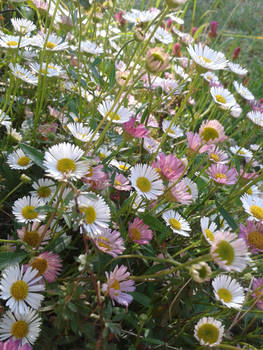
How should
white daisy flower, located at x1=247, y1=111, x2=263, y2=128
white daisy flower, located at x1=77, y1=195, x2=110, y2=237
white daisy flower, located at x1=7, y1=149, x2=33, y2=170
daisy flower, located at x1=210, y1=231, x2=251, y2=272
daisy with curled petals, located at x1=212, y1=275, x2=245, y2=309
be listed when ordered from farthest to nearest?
white daisy flower, located at x1=247, y1=111, x2=263, y2=128 → white daisy flower, located at x1=7, y1=149, x2=33, y2=170 → daisy with curled petals, located at x1=212, y1=275, x2=245, y2=309 → white daisy flower, located at x1=77, y1=195, x2=110, y2=237 → daisy flower, located at x1=210, y1=231, x2=251, y2=272

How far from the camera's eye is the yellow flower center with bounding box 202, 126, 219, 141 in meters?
0.98

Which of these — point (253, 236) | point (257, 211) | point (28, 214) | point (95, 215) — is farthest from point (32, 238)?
point (257, 211)

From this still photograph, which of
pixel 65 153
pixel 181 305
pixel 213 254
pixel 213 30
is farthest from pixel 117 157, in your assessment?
pixel 213 30

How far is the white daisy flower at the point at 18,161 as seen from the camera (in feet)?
3.21

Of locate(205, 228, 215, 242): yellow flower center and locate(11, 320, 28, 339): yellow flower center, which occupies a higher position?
locate(205, 228, 215, 242): yellow flower center

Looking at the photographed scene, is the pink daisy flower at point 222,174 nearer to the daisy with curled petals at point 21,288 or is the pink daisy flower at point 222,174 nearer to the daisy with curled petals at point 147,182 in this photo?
the daisy with curled petals at point 147,182

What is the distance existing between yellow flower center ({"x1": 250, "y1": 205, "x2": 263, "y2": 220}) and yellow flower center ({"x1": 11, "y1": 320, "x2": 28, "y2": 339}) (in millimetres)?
667

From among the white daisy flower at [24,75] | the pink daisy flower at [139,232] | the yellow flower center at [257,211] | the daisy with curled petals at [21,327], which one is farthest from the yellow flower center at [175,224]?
the white daisy flower at [24,75]

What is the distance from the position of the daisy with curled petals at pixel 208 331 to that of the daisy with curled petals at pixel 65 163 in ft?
1.35

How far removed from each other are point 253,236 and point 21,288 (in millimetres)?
553

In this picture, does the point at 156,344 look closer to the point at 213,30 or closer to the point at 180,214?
the point at 180,214

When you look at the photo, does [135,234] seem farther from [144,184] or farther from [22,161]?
[22,161]

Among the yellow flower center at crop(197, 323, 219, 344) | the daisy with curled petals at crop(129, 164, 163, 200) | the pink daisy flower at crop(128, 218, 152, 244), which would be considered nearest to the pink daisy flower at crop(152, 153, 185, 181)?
the daisy with curled petals at crop(129, 164, 163, 200)

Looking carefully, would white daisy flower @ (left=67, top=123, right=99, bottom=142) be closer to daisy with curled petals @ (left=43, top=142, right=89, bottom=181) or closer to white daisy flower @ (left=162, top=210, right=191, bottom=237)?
daisy with curled petals @ (left=43, top=142, right=89, bottom=181)
